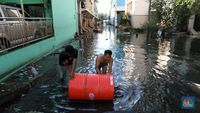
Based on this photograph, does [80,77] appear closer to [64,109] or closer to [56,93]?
[64,109]

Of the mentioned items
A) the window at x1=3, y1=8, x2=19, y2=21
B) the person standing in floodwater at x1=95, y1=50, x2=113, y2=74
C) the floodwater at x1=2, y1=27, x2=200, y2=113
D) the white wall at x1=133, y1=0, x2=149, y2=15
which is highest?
the white wall at x1=133, y1=0, x2=149, y2=15

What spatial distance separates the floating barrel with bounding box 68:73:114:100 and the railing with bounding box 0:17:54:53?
3.66 m

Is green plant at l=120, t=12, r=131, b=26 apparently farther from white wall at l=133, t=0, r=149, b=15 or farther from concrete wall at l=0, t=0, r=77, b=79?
concrete wall at l=0, t=0, r=77, b=79

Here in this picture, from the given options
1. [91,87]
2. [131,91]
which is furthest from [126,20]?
[91,87]

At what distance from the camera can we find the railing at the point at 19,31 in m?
7.91

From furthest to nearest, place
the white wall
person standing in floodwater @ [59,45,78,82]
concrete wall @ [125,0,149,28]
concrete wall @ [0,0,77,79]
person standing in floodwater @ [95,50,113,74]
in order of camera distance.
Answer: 1. concrete wall @ [125,0,149,28]
2. the white wall
3. concrete wall @ [0,0,77,79]
4. person standing in floodwater @ [95,50,113,74]
5. person standing in floodwater @ [59,45,78,82]

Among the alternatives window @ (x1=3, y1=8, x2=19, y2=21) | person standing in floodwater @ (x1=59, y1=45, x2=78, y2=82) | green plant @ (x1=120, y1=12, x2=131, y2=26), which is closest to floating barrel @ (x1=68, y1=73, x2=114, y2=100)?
person standing in floodwater @ (x1=59, y1=45, x2=78, y2=82)

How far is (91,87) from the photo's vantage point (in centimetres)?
520

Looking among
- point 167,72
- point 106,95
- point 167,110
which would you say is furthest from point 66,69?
point 167,72

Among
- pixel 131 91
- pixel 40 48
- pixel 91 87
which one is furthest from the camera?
pixel 40 48

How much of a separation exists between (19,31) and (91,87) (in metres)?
5.25

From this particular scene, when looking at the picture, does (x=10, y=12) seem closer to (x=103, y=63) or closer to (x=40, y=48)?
(x=40, y=48)

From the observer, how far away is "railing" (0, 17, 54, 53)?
7.91m

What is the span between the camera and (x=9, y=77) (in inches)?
293
